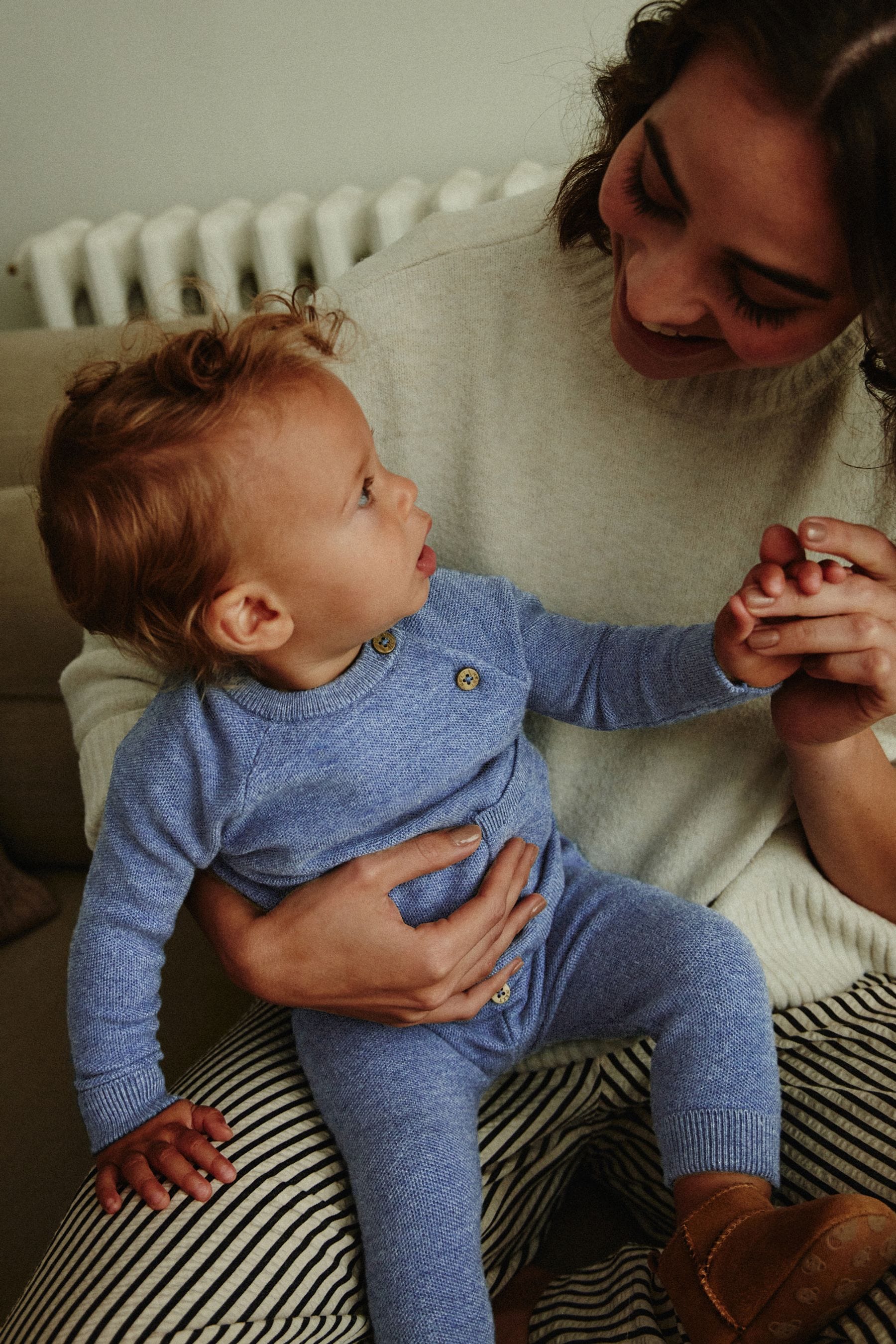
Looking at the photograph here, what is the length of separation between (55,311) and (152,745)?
1.69 metres

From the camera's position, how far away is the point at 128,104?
2133 millimetres

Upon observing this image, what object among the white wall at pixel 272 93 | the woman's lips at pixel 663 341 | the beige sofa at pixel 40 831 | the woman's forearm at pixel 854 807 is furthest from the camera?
the white wall at pixel 272 93

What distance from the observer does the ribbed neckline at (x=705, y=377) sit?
953 mm

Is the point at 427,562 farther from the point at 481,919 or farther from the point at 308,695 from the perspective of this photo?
the point at 481,919

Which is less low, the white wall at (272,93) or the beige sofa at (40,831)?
the white wall at (272,93)

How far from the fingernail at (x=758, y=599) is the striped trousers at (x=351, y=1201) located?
44cm

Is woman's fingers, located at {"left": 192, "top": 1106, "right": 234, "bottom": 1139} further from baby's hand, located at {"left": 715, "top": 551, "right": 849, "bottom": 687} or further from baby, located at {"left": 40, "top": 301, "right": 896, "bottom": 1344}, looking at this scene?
baby's hand, located at {"left": 715, "top": 551, "right": 849, "bottom": 687}

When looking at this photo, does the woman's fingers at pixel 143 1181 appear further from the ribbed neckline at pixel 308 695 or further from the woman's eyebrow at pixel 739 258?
the woman's eyebrow at pixel 739 258

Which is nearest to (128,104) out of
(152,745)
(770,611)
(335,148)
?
(335,148)

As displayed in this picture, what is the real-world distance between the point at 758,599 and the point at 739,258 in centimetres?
26

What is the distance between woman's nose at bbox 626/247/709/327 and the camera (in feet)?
2.62

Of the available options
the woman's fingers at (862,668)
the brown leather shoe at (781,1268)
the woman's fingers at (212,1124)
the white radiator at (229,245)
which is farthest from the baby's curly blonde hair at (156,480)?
the white radiator at (229,245)

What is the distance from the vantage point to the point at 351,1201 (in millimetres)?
909

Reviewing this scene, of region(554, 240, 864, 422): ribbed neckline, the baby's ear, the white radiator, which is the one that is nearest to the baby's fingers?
region(554, 240, 864, 422): ribbed neckline
